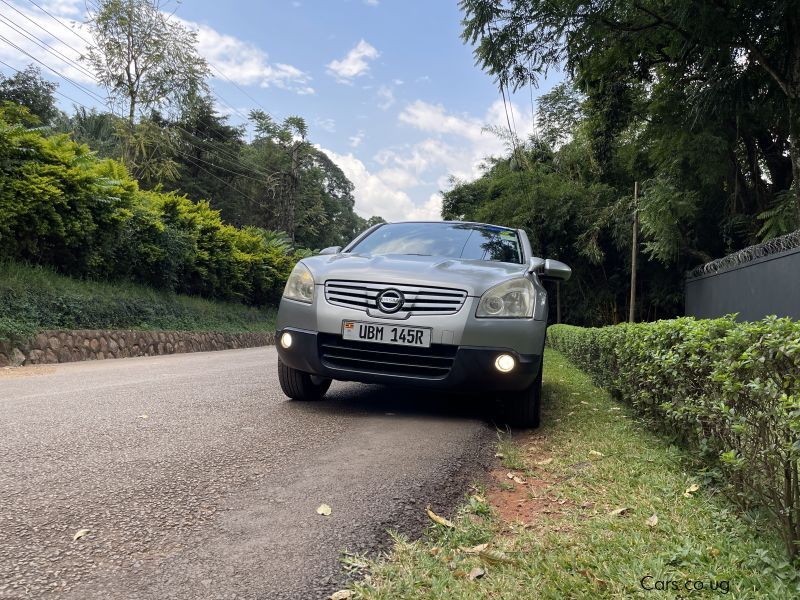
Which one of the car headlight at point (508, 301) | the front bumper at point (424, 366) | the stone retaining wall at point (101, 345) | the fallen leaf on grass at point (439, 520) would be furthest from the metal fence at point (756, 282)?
the stone retaining wall at point (101, 345)

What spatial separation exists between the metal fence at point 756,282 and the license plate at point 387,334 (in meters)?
4.98

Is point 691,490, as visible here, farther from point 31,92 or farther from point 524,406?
point 31,92

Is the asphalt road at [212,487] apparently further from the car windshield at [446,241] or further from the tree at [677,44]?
the tree at [677,44]

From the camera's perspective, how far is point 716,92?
10.4m

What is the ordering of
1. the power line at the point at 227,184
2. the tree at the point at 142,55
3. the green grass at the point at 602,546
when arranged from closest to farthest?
1. the green grass at the point at 602,546
2. the tree at the point at 142,55
3. the power line at the point at 227,184

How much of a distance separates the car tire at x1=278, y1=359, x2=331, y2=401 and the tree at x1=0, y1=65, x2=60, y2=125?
3551 centimetres

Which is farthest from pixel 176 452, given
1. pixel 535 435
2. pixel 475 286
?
pixel 535 435

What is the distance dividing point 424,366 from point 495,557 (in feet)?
6.74

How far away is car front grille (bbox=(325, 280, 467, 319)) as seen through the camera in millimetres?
3947

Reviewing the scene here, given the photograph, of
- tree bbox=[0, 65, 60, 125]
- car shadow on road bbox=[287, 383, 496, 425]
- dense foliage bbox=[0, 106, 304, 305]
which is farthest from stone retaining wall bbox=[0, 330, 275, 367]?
tree bbox=[0, 65, 60, 125]

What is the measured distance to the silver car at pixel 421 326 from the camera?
3.88 m

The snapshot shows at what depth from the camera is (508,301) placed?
4.02m

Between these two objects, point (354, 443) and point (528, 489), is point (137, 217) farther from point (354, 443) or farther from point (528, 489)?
point (528, 489)

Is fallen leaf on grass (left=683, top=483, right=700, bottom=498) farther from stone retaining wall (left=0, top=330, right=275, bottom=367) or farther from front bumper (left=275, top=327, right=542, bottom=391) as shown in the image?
stone retaining wall (left=0, top=330, right=275, bottom=367)
